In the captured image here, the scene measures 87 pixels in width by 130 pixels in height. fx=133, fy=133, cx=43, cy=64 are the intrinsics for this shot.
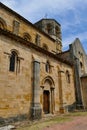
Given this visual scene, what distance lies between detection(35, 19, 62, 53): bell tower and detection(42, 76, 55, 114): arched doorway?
44.0ft

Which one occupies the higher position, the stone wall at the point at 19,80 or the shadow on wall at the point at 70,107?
the stone wall at the point at 19,80

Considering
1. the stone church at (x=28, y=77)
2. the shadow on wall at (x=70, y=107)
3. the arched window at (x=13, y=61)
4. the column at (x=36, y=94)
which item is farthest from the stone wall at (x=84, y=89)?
the arched window at (x=13, y=61)

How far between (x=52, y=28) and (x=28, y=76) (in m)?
17.3

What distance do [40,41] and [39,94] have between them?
961 cm

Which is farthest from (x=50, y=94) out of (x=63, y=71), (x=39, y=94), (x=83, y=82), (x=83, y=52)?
(x=83, y=52)

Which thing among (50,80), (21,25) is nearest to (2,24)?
(21,25)

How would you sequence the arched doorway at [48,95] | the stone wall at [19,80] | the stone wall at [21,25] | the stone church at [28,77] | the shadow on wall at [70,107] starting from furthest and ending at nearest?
1. the shadow on wall at [70,107]
2. the stone wall at [21,25]
3. the arched doorway at [48,95]
4. the stone church at [28,77]
5. the stone wall at [19,80]

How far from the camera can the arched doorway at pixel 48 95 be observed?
1317cm

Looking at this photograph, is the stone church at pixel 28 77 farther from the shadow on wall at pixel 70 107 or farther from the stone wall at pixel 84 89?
the stone wall at pixel 84 89

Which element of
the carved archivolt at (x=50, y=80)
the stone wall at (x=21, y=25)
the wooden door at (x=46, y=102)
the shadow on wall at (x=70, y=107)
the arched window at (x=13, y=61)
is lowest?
the shadow on wall at (x=70, y=107)

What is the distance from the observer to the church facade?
9.60m

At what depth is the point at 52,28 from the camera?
26250mm

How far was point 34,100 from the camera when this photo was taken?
36.4ft

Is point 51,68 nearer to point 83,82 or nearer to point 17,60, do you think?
point 17,60
